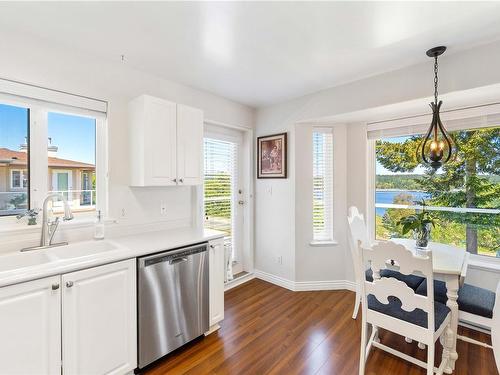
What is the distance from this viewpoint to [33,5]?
5.24 ft

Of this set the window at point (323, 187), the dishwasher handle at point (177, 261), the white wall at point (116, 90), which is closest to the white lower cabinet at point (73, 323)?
the dishwasher handle at point (177, 261)

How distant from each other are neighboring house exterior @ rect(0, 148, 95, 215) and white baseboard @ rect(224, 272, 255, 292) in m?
1.90

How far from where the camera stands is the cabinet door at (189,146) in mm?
2453

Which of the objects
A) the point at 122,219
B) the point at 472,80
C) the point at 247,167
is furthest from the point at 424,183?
the point at 122,219

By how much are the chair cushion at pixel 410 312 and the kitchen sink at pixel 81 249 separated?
2034mm

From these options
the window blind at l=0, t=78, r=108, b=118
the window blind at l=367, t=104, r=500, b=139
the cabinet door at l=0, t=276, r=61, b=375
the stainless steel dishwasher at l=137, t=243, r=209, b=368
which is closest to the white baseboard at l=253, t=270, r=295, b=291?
the stainless steel dishwasher at l=137, t=243, r=209, b=368

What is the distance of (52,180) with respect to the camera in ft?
6.95

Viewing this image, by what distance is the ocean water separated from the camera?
2.94 metres

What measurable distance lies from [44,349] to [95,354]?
0.30 metres

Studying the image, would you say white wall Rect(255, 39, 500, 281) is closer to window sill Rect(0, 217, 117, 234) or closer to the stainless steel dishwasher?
the stainless steel dishwasher

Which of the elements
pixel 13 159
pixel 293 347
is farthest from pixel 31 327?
pixel 293 347

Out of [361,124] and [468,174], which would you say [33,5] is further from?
[468,174]

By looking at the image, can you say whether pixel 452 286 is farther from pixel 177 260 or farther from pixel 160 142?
pixel 160 142

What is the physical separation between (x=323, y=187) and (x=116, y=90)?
2.57 m
